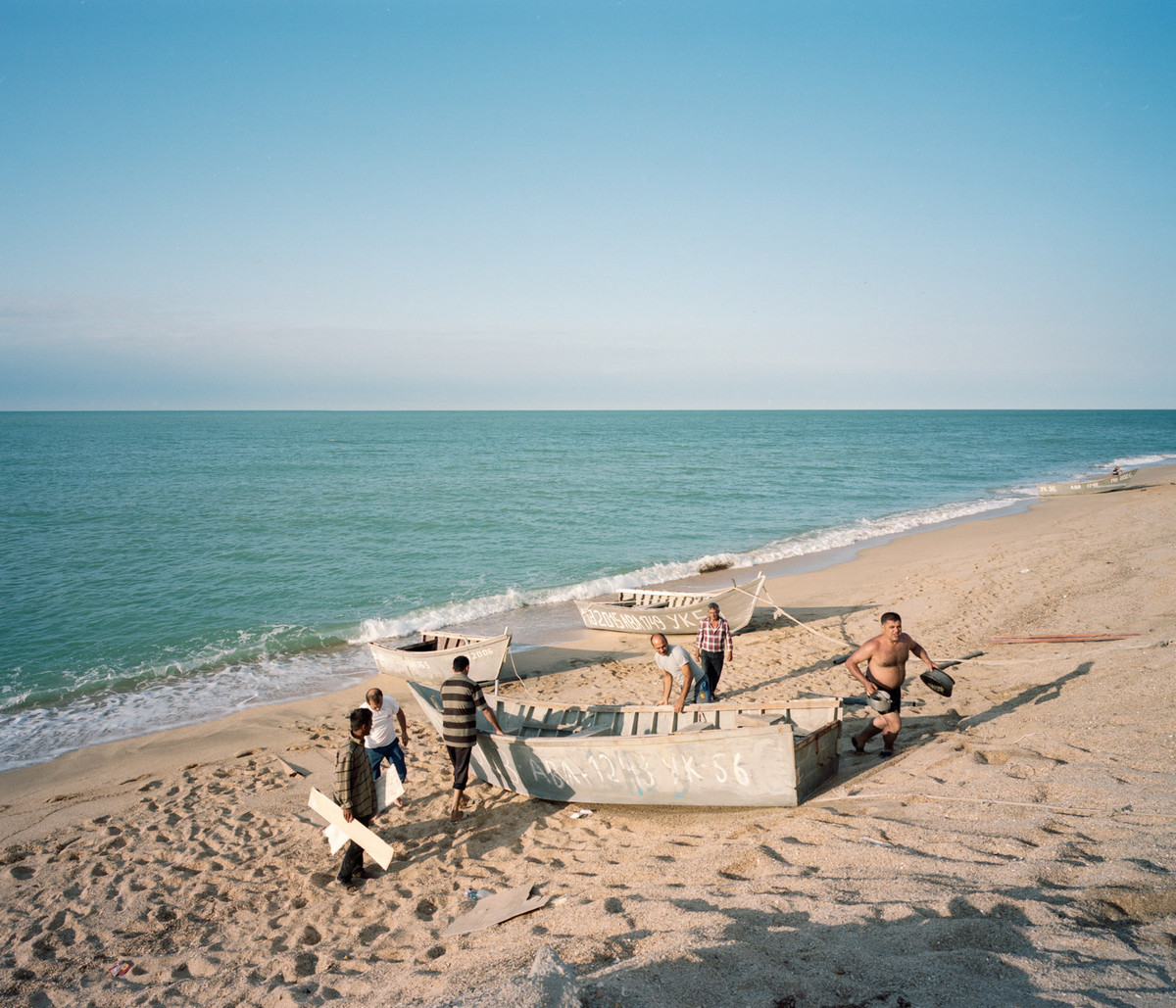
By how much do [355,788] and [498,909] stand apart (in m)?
1.93

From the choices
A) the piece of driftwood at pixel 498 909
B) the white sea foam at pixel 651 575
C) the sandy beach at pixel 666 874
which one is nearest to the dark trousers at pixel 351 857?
the sandy beach at pixel 666 874

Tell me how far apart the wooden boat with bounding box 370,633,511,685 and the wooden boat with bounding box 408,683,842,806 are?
3326mm

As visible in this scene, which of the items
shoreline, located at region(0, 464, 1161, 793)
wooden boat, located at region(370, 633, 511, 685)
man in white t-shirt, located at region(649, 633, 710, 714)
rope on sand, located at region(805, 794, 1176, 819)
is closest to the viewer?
rope on sand, located at region(805, 794, 1176, 819)

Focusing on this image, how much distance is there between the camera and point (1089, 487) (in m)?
33.4

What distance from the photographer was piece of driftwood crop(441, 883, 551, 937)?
5566 millimetres

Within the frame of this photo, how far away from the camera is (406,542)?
91.7 ft

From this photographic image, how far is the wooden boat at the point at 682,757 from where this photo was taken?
6.91 metres

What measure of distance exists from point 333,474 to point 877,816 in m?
52.3

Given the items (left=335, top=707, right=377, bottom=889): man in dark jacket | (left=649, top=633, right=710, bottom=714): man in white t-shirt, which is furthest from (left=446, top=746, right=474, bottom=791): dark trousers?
(left=649, top=633, right=710, bottom=714): man in white t-shirt

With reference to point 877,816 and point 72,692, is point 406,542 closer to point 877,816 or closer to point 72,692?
point 72,692

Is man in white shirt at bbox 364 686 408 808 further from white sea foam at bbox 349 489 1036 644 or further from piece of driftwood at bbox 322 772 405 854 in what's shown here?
white sea foam at bbox 349 489 1036 644

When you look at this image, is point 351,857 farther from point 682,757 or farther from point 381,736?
point 682,757

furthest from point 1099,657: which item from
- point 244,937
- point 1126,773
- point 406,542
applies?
point 406,542

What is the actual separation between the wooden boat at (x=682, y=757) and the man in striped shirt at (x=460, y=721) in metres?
0.35
